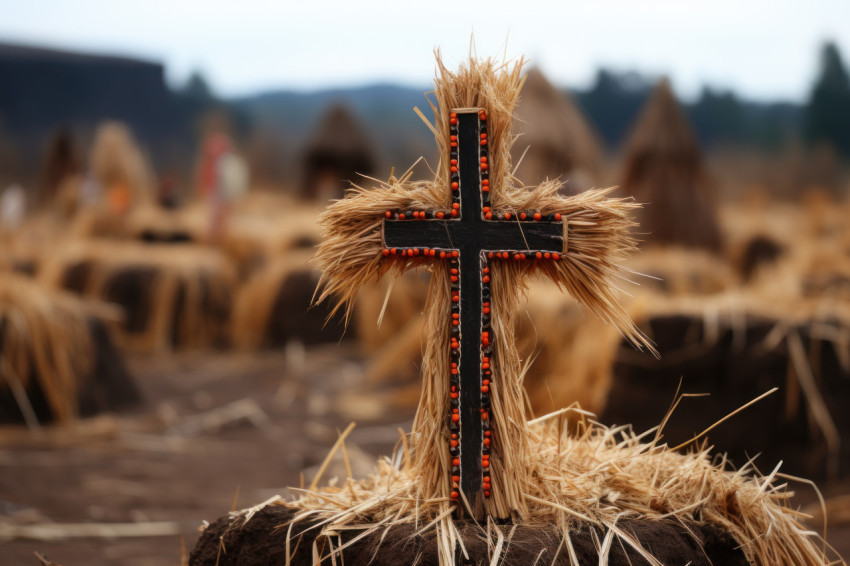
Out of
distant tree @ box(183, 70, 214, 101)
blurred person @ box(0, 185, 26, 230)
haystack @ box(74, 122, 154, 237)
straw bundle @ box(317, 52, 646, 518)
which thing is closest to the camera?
straw bundle @ box(317, 52, 646, 518)

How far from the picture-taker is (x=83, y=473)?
13.2ft

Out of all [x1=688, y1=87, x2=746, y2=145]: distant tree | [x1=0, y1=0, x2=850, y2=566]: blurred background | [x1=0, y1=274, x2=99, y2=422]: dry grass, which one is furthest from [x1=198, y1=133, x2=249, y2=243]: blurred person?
[x1=688, y1=87, x2=746, y2=145]: distant tree

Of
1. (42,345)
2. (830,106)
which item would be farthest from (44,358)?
(830,106)

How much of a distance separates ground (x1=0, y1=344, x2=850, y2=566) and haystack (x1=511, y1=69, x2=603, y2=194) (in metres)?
2.39

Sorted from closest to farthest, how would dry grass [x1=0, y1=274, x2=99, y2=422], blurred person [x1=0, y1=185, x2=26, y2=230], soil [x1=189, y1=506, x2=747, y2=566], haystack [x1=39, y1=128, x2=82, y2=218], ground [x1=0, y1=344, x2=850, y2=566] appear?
soil [x1=189, y1=506, x2=747, y2=566], ground [x1=0, y1=344, x2=850, y2=566], dry grass [x1=0, y1=274, x2=99, y2=422], blurred person [x1=0, y1=185, x2=26, y2=230], haystack [x1=39, y1=128, x2=82, y2=218]

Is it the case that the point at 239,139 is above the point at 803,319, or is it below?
Result: above

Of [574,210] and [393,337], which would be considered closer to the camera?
[574,210]

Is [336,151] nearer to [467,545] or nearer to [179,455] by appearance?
[179,455]

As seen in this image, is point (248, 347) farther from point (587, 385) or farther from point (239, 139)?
point (239, 139)

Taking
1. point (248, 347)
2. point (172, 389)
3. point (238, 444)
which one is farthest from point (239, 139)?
point (238, 444)

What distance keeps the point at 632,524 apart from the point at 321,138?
11.4m

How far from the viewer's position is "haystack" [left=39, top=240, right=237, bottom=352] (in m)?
7.80

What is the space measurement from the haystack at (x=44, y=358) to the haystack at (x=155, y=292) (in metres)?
2.51

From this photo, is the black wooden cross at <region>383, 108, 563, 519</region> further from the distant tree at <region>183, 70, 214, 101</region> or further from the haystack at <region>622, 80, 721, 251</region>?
the distant tree at <region>183, 70, 214, 101</region>
